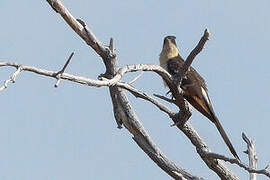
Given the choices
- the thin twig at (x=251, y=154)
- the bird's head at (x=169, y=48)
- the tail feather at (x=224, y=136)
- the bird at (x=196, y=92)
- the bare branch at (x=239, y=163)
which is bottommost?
the bare branch at (x=239, y=163)

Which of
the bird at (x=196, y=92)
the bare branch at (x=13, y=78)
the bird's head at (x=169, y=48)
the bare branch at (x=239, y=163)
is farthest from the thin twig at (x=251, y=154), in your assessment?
the bare branch at (x=13, y=78)

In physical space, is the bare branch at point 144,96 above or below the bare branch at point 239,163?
above

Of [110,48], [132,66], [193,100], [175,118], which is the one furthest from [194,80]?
[132,66]

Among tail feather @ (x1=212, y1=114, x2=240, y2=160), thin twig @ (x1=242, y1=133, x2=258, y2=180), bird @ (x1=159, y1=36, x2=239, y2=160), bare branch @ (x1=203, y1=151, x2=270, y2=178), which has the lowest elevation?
bare branch @ (x1=203, y1=151, x2=270, y2=178)

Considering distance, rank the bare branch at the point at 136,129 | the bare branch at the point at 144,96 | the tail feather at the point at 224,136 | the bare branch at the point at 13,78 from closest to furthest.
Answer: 1. the bare branch at the point at 13,78
2. the bare branch at the point at 144,96
3. the bare branch at the point at 136,129
4. the tail feather at the point at 224,136

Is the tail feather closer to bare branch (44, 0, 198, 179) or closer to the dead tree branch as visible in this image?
the dead tree branch

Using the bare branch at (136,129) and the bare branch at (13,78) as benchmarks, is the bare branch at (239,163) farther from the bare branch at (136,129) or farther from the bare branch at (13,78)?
the bare branch at (13,78)

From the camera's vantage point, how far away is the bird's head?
7.59 m

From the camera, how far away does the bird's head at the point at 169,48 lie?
7586 millimetres

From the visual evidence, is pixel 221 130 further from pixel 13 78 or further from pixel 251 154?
pixel 13 78

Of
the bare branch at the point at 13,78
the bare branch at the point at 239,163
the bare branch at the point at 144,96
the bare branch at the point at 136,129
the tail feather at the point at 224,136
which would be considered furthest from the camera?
the tail feather at the point at 224,136

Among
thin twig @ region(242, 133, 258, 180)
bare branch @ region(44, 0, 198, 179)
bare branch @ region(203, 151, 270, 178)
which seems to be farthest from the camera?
thin twig @ region(242, 133, 258, 180)

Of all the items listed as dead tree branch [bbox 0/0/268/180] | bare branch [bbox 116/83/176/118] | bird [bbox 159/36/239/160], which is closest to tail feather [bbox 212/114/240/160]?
bird [bbox 159/36/239/160]

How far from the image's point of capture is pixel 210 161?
611 cm
